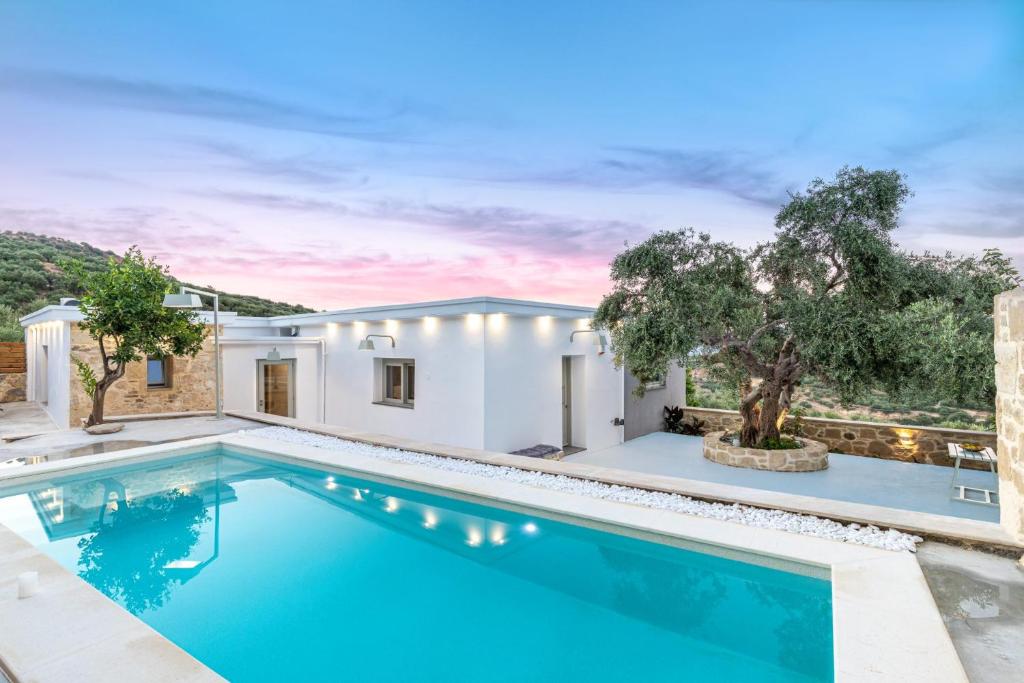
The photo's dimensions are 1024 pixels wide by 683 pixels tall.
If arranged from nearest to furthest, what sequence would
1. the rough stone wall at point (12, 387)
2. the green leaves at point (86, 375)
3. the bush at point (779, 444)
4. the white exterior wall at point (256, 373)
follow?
the green leaves at point (86, 375) < the bush at point (779, 444) < the white exterior wall at point (256, 373) < the rough stone wall at point (12, 387)

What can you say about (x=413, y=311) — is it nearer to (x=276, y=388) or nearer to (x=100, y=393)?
(x=276, y=388)

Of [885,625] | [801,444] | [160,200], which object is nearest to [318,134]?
[160,200]

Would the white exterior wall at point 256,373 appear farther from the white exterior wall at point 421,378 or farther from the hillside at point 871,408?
the hillside at point 871,408

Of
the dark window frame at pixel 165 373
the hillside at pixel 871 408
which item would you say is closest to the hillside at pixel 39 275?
the dark window frame at pixel 165 373

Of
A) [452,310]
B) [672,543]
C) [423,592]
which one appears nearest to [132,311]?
[452,310]

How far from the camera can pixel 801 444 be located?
437 inches

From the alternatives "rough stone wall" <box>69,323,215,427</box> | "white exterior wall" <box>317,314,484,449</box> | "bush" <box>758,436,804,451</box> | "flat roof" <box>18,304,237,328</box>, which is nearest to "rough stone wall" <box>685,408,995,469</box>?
"bush" <box>758,436,804,451</box>

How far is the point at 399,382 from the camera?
12297 mm

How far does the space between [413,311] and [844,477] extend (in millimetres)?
8831

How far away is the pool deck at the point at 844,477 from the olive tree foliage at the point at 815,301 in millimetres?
1407

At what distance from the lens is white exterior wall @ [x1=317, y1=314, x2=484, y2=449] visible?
10.2 m

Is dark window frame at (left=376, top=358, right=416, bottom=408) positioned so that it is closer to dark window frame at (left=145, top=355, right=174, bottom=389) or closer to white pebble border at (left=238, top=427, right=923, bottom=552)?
white pebble border at (left=238, top=427, right=923, bottom=552)

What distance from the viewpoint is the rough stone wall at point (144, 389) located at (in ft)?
36.5

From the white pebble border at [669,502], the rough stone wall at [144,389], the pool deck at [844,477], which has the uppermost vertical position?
the rough stone wall at [144,389]
